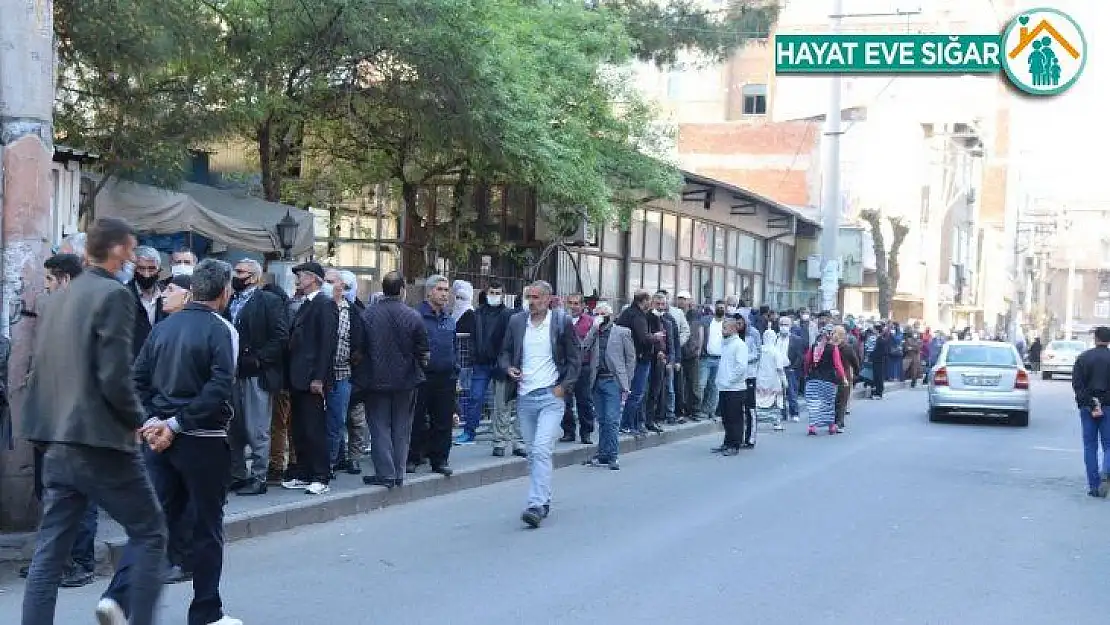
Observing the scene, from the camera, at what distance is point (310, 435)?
425 inches

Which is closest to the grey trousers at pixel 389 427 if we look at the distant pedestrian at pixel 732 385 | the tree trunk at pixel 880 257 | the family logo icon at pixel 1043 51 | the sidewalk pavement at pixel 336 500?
the sidewalk pavement at pixel 336 500

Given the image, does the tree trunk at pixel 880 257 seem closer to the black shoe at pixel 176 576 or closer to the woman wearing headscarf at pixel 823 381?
the woman wearing headscarf at pixel 823 381

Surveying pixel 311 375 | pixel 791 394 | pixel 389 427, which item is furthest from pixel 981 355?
pixel 311 375

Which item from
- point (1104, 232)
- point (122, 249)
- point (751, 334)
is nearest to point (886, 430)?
point (751, 334)

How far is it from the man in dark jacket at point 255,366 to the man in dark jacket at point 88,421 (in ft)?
14.1

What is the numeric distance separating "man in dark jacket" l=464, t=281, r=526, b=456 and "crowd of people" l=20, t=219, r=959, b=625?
0.09ft

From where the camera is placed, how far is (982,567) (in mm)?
9234

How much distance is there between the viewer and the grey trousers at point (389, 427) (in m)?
11.1

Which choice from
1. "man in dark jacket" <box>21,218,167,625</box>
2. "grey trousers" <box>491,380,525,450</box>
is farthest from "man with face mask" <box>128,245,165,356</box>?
"grey trousers" <box>491,380,525,450</box>

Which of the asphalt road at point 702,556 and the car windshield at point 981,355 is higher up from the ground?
the car windshield at point 981,355

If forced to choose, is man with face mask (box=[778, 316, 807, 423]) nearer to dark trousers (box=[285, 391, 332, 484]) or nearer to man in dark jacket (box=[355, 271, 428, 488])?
man in dark jacket (box=[355, 271, 428, 488])

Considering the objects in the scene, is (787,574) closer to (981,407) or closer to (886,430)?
(886,430)

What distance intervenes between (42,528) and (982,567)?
662 centimetres

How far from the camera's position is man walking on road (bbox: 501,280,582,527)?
10.4 metres
